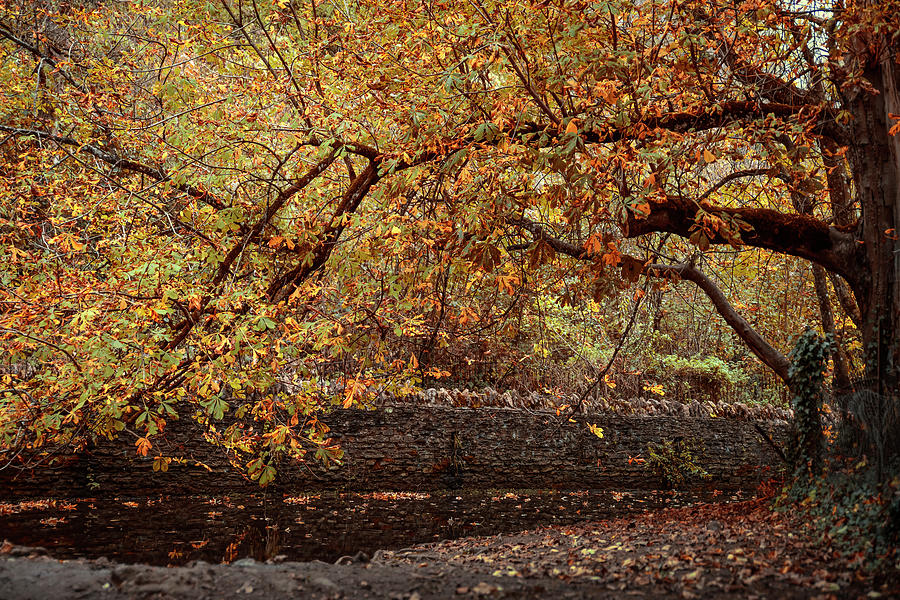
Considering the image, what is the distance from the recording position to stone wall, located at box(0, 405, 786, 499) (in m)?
10.2

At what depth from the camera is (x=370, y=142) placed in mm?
6035

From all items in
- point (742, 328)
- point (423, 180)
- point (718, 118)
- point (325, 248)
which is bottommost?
point (742, 328)

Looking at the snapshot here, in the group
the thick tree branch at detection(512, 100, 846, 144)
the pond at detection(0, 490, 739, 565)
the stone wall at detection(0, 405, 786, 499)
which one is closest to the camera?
the thick tree branch at detection(512, 100, 846, 144)

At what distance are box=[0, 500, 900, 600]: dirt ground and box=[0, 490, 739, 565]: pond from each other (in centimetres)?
252

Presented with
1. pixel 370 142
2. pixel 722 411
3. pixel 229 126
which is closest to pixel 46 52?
pixel 229 126

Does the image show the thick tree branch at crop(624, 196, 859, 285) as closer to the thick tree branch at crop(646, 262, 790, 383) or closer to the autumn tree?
the autumn tree

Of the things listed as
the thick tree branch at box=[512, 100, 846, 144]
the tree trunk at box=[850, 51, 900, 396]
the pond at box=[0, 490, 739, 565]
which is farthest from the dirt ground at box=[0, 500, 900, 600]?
the thick tree branch at box=[512, 100, 846, 144]

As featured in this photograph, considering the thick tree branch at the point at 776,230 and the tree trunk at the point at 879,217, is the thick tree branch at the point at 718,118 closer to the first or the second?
the tree trunk at the point at 879,217

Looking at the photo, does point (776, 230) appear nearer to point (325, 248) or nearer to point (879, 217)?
point (879, 217)

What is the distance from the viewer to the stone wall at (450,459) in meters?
10.2

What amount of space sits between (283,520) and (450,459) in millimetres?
4119

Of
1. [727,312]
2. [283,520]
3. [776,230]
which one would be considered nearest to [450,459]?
[283,520]

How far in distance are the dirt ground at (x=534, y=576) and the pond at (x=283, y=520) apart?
2.52m

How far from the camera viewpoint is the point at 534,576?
3889mm
